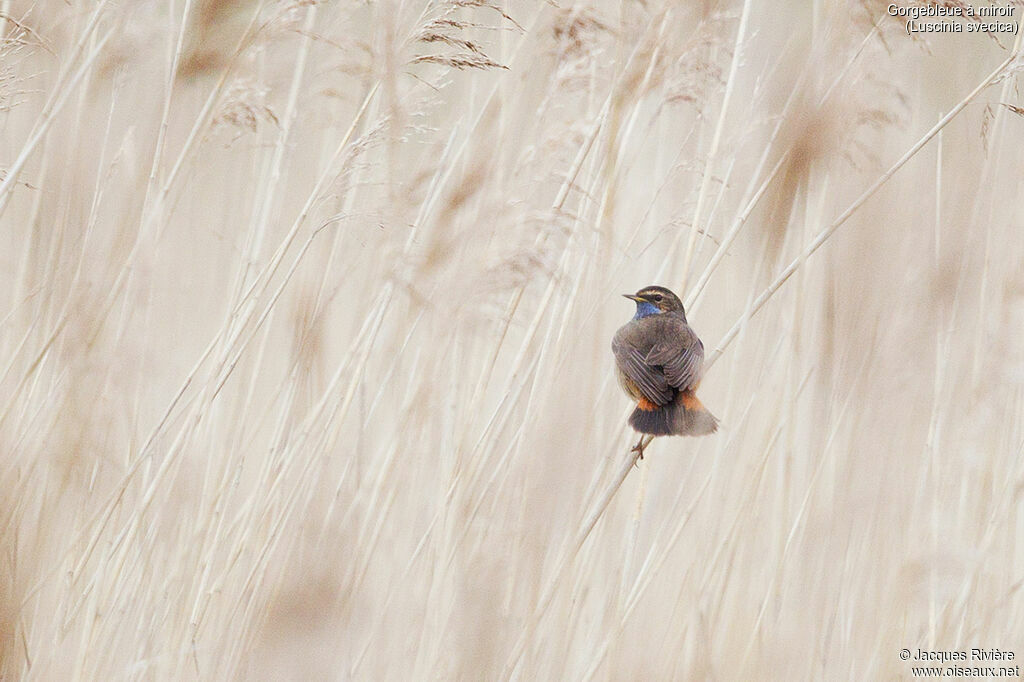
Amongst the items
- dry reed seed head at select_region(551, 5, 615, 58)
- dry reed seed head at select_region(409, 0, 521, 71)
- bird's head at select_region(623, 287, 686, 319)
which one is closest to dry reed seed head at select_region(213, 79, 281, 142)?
dry reed seed head at select_region(409, 0, 521, 71)

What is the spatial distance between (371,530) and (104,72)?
1.05 metres

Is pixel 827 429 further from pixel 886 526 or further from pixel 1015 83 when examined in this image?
pixel 1015 83

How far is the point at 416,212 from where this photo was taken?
1785 mm

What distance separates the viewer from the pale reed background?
1.48 m

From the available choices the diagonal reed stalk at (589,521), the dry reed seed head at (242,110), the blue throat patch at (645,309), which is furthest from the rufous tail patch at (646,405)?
the dry reed seed head at (242,110)

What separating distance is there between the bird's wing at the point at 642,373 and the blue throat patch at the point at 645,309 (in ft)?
0.46

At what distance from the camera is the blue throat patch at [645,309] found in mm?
2016

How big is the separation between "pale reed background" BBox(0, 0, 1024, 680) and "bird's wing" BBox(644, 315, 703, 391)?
0.48ft

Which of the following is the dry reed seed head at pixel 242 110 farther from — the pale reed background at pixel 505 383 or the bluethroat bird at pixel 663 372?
the bluethroat bird at pixel 663 372

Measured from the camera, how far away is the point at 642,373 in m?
1.80

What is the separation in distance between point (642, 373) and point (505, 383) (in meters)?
0.29

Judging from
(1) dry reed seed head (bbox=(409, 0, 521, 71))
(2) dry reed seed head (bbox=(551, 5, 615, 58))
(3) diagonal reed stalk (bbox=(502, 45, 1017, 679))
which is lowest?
(3) diagonal reed stalk (bbox=(502, 45, 1017, 679))

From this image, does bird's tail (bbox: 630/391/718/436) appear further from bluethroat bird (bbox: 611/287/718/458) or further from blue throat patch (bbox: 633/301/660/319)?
blue throat patch (bbox: 633/301/660/319)

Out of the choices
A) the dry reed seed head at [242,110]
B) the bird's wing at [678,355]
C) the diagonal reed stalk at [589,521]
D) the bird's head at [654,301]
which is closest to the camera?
the diagonal reed stalk at [589,521]
